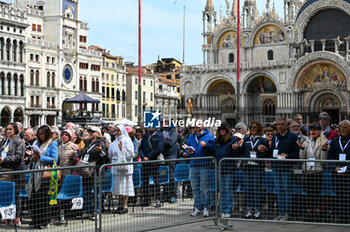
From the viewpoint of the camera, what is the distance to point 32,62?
176 ft

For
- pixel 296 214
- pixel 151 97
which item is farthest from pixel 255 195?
pixel 151 97

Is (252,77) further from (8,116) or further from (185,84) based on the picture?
(8,116)

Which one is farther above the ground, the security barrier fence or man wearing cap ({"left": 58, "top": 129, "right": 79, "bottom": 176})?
man wearing cap ({"left": 58, "top": 129, "right": 79, "bottom": 176})

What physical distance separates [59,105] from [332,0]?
29.7 meters

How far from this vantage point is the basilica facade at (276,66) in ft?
162

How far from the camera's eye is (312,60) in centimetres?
4919

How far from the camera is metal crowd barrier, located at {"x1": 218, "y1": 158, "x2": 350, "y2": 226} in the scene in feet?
27.9

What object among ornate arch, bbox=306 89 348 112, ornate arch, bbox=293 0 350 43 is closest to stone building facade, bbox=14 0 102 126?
ornate arch, bbox=306 89 348 112

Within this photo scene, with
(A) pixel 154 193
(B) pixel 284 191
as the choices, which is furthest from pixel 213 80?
(A) pixel 154 193

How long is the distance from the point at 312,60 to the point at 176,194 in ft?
137

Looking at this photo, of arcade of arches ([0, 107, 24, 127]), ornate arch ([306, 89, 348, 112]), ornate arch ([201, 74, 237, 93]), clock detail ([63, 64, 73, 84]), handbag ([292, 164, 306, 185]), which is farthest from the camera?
clock detail ([63, 64, 73, 84])

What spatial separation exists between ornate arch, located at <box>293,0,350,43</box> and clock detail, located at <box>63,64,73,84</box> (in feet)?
80.7

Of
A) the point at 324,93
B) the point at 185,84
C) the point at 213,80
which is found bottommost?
the point at 324,93

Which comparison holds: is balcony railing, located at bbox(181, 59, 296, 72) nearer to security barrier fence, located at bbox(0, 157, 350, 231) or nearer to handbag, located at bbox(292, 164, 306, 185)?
security barrier fence, located at bbox(0, 157, 350, 231)
